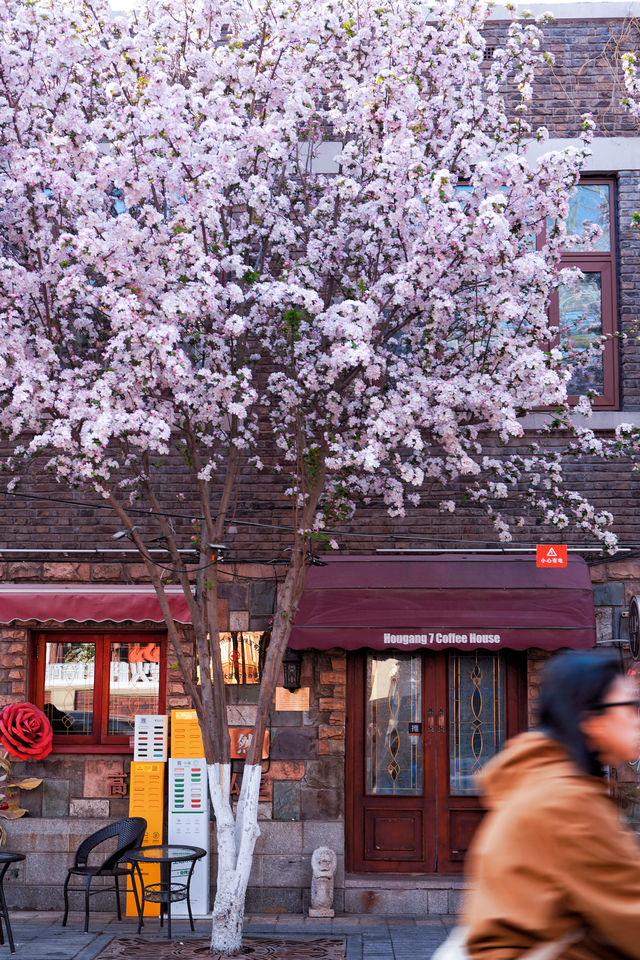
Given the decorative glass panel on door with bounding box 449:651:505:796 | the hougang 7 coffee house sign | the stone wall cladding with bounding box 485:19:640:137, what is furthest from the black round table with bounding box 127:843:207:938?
the stone wall cladding with bounding box 485:19:640:137

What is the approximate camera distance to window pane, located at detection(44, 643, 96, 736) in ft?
36.2

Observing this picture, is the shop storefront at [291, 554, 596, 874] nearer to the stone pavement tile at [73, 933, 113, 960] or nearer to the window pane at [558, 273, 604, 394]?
the window pane at [558, 273, 604, 394]

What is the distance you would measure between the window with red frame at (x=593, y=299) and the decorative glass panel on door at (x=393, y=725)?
3504 millimetres

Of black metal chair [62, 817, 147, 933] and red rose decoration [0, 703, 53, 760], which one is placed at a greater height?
red rose decoration [0, 703, 53, 760]

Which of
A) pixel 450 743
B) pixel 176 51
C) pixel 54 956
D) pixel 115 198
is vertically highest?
pixel 176 51

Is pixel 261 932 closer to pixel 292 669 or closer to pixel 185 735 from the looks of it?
pixel 185 735

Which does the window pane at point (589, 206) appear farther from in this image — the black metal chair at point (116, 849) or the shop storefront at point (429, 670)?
the black metal chair at point (116, 849)

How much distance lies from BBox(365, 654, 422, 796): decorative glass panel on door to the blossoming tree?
1965 millimetres

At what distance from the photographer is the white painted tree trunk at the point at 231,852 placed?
27.8ft

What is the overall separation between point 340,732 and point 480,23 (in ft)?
22.9

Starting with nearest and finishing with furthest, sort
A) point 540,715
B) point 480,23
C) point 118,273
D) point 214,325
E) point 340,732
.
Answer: point 540,715 < point 118,273 < point 214,325 < point 480,23 < point 340,732

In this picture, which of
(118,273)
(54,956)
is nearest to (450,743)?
(54,956)

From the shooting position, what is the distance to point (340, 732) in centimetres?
1066

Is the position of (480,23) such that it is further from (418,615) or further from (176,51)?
(418,615)
